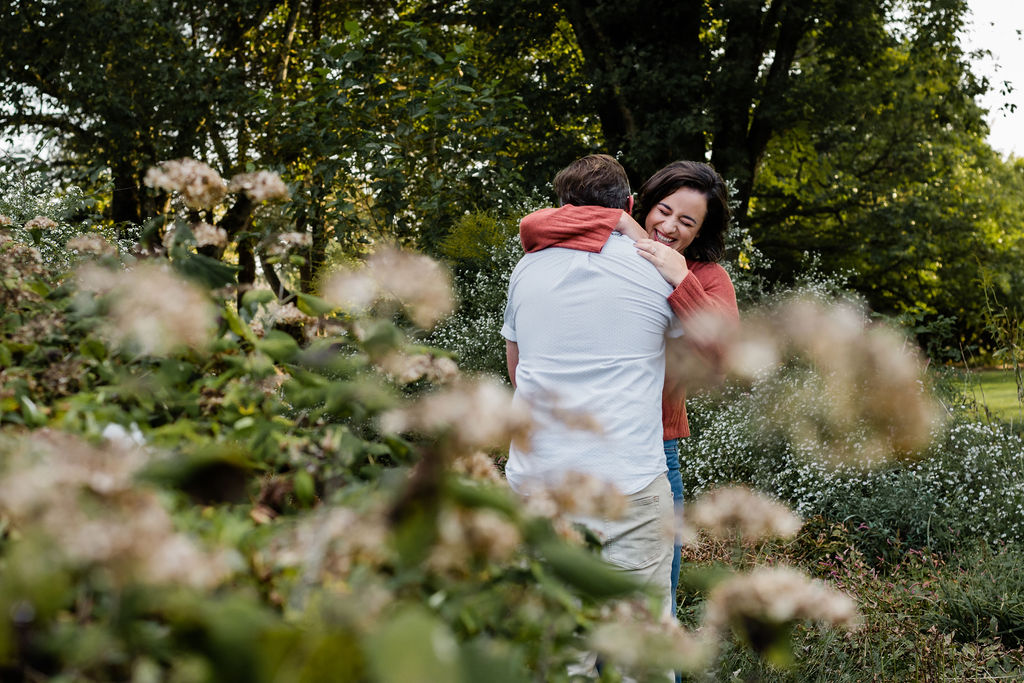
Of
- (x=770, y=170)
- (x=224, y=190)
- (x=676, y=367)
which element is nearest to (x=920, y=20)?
(x=770, y=170)

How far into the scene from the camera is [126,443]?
0.99m

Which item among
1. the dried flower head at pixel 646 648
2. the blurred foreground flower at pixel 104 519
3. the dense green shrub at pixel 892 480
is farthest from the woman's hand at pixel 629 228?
the dense green shrub at pixel 892 480

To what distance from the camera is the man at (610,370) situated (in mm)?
2072

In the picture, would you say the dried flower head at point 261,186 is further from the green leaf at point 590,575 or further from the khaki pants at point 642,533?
the khaki pants at point 642,533

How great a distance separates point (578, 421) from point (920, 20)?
449 inches

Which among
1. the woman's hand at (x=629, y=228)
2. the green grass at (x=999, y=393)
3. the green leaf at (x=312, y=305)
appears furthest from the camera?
the green grass at (x=999, y=393)

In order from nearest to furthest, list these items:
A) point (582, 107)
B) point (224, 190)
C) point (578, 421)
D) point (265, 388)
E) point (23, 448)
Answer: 1. point (23, 448)
2. point (578, 421)
3. point (265, 388)
4. point (224, 190)
5. point (582, 107)

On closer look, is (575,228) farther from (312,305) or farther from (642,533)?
(312,305)

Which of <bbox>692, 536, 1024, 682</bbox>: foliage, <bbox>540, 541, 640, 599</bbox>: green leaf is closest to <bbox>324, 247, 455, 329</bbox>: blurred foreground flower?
<bbox>540, 541, 640, 599</bbox>: green leaf

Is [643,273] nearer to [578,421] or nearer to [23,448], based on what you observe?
[578,421]

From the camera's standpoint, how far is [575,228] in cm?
213

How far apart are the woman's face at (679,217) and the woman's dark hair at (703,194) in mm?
26

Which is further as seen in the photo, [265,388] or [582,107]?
[582,107]

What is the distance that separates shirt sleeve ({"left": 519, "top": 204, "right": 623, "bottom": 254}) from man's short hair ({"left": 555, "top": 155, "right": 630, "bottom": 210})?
7 centimetres
